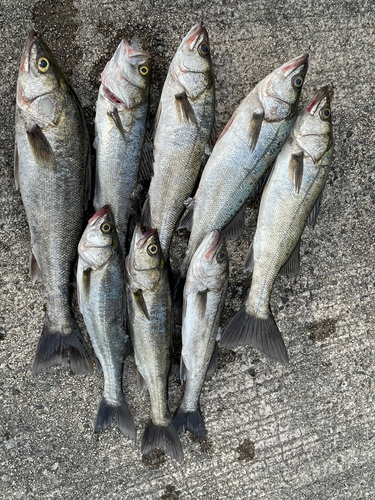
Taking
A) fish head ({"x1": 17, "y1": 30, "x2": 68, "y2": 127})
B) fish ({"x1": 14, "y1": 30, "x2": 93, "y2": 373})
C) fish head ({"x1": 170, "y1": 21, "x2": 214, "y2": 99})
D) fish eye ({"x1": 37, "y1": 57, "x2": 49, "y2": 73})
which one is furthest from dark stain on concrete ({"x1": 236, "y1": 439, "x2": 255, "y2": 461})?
fish eye ({"x1": 37, "y1": 57, "x2": 49, "y2": 73})

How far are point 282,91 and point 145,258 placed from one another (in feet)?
4.95

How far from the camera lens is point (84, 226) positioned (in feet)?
9.64

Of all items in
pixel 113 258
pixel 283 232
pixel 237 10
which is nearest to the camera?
pixel 113 258

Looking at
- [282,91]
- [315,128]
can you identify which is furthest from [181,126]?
[315,128]

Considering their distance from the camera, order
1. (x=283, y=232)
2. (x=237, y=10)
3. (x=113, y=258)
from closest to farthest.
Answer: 1. (x=113, y=258)
2. (x=283, y=232)
3. (x=237, y=10)

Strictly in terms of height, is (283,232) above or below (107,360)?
above

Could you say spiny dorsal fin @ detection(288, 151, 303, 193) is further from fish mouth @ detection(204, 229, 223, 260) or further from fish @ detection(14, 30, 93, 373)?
fish @ detection(14, 30, 93, 373)

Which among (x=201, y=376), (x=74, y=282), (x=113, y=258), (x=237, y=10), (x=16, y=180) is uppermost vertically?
(x=237, y=10)

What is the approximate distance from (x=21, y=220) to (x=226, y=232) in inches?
60.8

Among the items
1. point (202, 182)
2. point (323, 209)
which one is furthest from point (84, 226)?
point (323, 209)

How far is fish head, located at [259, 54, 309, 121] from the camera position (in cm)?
289

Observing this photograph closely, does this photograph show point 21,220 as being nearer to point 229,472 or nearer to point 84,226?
point 84,226

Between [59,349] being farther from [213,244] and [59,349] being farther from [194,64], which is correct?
[194,64]

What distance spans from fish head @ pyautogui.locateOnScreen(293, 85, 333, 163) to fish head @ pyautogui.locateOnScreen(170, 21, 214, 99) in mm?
734
